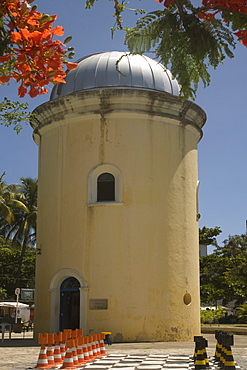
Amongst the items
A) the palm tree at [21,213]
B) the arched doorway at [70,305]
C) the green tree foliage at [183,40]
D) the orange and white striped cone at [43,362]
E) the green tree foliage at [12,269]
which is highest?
the palm tree at [21,213]

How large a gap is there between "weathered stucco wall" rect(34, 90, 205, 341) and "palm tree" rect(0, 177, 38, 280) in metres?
20.7

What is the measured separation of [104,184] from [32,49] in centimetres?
1758

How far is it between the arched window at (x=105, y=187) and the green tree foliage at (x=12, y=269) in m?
25.6

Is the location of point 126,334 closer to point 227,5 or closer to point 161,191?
point 161,191

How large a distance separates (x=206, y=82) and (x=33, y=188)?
4254 centimetres

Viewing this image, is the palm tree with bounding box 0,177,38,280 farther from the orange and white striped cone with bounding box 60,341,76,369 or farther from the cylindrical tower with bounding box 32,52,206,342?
the orange and white striped cone with bounding box 60,341,76,369

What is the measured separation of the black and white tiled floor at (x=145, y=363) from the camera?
12.1 m

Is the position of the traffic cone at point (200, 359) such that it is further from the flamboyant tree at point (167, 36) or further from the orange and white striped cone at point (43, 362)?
the flamboyant tree at point (167, 36)

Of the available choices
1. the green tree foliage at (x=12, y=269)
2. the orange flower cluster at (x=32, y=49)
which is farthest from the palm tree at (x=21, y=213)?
the orange flower cluster at (x=32, y=49)

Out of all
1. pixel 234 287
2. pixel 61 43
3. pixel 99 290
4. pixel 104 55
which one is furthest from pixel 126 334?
pixel 234 287

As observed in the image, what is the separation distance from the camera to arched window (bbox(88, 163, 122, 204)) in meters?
21.2

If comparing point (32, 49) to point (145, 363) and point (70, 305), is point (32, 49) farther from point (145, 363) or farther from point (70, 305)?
point (70, 305)

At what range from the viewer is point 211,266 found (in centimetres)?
4028

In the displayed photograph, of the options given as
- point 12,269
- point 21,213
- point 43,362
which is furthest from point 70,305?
point 12,269
